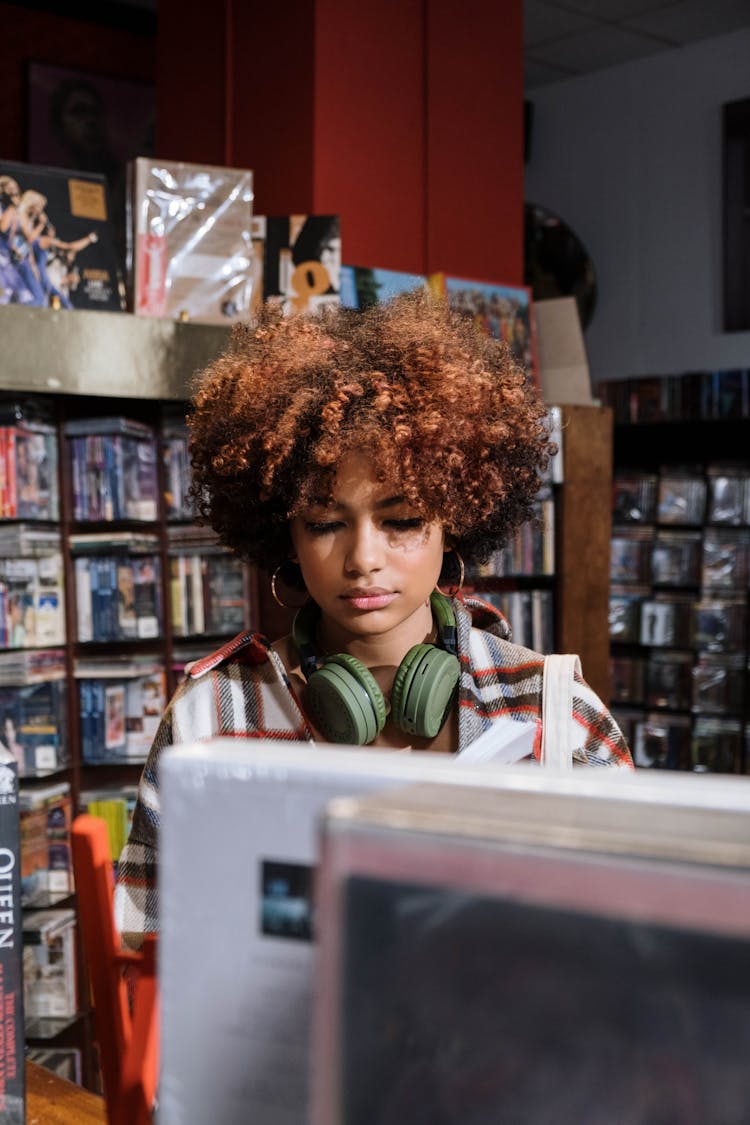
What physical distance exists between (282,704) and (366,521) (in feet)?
0.70

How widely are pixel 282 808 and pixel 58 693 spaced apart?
2655mm

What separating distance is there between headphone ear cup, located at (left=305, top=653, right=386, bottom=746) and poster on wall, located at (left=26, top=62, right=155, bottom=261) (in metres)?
4.55

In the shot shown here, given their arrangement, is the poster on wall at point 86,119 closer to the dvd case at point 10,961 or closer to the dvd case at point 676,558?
the dvd case at point 676,558

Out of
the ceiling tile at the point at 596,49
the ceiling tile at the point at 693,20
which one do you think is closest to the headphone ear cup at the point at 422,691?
the ceiling tile at the point at 693,20

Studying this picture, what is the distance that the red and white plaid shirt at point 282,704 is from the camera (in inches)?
48.9

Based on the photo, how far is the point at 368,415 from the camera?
122 cm

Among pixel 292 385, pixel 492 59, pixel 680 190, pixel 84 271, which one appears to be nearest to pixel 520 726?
pixel 292 385

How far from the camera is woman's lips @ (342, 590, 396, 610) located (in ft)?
4.04

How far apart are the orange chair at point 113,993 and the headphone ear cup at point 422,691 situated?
19.8 inches

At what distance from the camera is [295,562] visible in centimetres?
140

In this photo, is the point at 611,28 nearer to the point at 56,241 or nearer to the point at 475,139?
the point at 475,139

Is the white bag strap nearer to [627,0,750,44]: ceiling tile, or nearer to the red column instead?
the red column

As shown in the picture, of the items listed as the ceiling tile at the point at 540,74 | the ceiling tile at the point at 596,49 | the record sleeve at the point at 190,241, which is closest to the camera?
the record sleeve at the point at 190,241

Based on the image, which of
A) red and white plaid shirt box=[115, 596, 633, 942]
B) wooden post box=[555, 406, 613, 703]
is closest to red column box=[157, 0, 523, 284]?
wooden post box=[555, 406, 613, 703]
